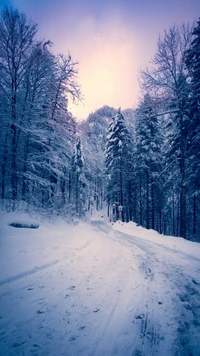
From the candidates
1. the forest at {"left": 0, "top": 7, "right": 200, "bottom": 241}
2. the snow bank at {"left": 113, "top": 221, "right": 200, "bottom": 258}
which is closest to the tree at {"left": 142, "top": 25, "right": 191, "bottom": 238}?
the forest at {"left": 0, "top": 7, "right": 200, "bottom": 241}

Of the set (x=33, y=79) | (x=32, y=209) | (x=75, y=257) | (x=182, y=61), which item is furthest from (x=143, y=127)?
(x=75, y=257)

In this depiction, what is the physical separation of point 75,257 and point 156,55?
13.9 metres

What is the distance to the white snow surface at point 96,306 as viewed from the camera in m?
1.96

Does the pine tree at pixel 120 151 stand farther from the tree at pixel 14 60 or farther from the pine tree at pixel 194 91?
the tree at pixel 14 60

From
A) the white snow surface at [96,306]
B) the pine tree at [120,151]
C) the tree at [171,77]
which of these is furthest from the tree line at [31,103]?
the pine tree at [120,151]

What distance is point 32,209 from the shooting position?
36.6 ft

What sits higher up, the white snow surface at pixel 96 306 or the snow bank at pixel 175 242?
the white snow surface at pixel 96 306

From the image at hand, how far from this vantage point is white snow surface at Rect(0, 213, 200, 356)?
Answer: 6.45 feet

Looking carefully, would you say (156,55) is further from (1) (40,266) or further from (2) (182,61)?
(1) (40,266)

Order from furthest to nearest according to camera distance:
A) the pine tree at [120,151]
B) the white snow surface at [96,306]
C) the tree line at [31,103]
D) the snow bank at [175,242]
Answer: the pine tree at [120,151]
the tree line at [31,103]
the snow bank at [175,242]
the white snow surface at [96,306]

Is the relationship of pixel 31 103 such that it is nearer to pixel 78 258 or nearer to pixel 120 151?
pixel 78 258

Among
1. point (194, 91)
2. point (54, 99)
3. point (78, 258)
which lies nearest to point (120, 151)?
point (54, 99)

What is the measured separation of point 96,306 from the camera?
110 inches

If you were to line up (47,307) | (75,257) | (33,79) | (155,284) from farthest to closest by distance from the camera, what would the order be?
(33,79)
(75,257)
(155,284)
(47,307)
